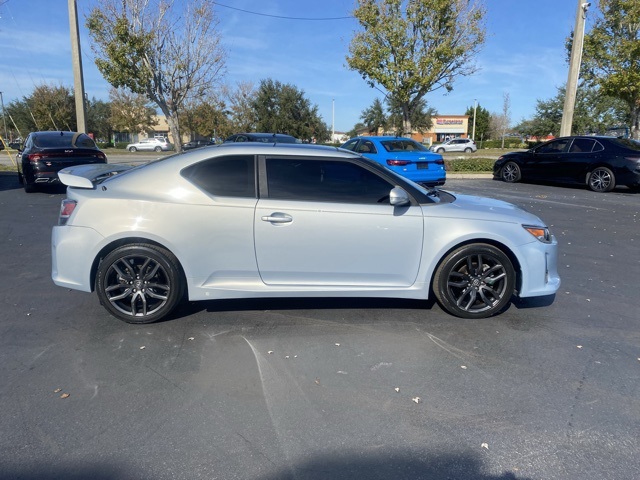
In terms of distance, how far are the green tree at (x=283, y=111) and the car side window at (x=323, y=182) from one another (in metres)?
40.2

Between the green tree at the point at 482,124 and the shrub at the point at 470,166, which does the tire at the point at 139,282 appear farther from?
the green tree at the point at 482,124

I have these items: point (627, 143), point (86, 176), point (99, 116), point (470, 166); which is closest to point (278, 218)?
point (86, 176)

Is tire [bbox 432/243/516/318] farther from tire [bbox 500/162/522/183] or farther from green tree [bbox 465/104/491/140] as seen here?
green tree [bbox 465/104/491/140]

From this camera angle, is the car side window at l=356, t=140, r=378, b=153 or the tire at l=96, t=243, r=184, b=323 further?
the car side window at l=356, t=140, r=378, b=153

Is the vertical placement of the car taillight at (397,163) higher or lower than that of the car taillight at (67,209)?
higher

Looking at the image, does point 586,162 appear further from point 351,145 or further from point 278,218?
point 278,218

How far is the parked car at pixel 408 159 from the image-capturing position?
12056 millimetres

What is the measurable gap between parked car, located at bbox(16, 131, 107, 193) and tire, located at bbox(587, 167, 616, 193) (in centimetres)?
1326

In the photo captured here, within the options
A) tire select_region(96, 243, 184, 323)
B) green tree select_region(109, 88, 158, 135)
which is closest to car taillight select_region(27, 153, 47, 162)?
tire select_region(96, 243, 184, 323)

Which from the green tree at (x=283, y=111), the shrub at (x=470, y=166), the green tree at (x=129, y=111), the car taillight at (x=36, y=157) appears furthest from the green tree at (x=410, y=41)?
the green tree at (x=129, y=111)

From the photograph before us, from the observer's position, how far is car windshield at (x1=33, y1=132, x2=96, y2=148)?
39.6 feet

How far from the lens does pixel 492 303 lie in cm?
442

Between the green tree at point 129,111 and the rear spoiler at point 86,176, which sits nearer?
the rear spoiler at point 86,176

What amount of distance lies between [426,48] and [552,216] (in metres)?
13.5
